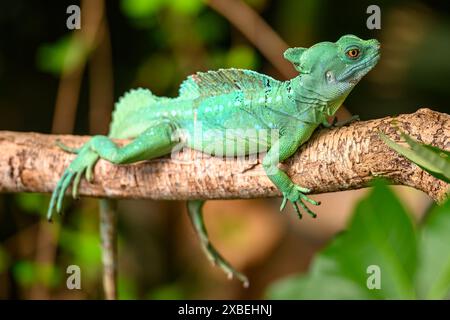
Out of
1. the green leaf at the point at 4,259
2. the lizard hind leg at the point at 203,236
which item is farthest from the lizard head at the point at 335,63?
the green leaf at the point at 4,259

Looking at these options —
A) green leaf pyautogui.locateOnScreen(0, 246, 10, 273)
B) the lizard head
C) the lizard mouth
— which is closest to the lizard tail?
the lizard head

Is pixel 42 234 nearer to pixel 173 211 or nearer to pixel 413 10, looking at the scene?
pixel 173 211

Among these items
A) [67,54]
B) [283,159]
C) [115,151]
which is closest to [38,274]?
[67,54]

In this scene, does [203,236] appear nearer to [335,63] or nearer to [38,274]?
[335,63]

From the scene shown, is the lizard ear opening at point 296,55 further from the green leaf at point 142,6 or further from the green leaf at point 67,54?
the green leaf at point 67,54

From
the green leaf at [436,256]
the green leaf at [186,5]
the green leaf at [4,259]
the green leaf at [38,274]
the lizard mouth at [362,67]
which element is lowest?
the green leaf at [436,256]

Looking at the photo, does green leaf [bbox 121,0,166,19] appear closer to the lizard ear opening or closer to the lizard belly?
the lizard belly

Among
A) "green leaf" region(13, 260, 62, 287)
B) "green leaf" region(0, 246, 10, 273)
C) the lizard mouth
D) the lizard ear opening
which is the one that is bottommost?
"green leaf" region(13, 260, 62, 287)
